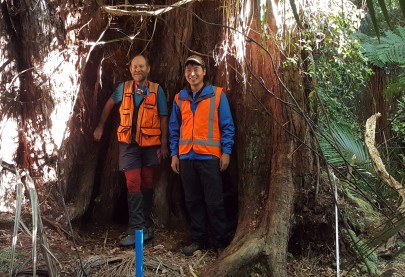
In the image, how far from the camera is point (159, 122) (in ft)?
15.5

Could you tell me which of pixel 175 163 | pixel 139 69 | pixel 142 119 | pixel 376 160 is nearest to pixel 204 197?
pixel 175 163

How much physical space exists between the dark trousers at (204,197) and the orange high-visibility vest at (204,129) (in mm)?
130

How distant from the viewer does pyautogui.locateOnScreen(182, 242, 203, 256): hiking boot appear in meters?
4.45

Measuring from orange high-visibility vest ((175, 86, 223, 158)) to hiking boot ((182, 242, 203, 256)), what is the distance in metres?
0.97

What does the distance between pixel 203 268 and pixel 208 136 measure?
4.15ft

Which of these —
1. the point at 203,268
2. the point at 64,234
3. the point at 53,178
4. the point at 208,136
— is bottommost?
the point at 203,268

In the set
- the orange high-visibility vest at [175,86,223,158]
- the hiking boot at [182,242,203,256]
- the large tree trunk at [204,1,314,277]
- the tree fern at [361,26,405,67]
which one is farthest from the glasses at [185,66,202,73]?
the tree fern at [361,26,405,67]

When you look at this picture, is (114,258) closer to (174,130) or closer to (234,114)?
(174,130)

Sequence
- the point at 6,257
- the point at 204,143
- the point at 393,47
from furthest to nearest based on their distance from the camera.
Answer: the point at 393,47, the point at 204,143, the point at 6,257

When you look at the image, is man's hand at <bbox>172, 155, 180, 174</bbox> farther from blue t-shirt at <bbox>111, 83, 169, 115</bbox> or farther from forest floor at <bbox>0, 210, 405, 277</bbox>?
forest floor at <bbox>0, 210, 405, 277</bbox>

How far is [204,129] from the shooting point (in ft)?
14.2

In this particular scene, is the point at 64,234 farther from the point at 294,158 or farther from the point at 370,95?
the point at 370,95

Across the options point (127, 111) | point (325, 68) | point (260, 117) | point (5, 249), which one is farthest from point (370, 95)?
point (5, 249)

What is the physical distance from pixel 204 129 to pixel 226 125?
226 mm
